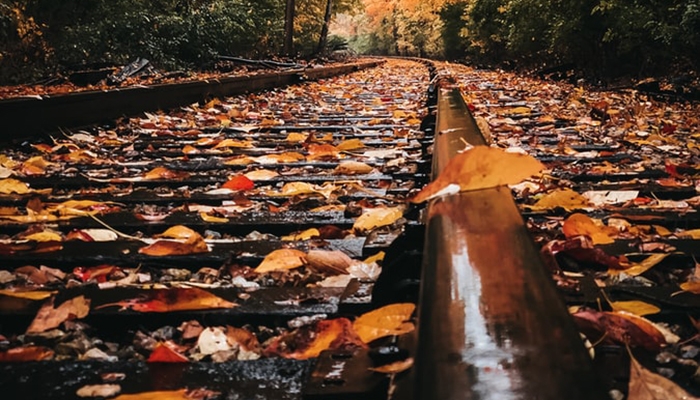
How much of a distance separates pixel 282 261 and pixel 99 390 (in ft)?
2.24

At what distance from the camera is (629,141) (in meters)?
3.76

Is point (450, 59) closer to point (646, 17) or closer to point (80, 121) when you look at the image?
point (646, 17)

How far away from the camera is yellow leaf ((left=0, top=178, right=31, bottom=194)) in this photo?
102 inches

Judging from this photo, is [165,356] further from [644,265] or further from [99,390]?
[644,265]

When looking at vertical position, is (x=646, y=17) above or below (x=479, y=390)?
above

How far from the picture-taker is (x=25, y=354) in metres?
1.12

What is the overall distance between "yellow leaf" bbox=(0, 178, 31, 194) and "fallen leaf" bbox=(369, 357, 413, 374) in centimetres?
229

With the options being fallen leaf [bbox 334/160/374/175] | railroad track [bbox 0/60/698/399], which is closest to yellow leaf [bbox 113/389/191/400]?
railroad track [bbox 0/60/698/399]

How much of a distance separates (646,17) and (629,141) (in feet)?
16.2

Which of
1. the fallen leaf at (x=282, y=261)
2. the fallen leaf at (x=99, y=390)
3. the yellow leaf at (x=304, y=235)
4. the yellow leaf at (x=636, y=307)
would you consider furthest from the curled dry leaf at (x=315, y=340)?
the yellow leaf at (x=304, y=235)

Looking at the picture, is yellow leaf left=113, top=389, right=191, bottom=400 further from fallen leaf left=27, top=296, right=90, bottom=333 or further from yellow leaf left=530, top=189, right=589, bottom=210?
yellow leaf left=530, top=189, right=589, bottom=210

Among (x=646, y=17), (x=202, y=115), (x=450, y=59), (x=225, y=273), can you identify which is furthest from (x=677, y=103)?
(x=450, y=59)

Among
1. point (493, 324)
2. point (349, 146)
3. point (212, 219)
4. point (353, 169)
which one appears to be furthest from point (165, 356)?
point (349, 146)

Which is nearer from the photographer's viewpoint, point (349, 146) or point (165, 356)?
point (165, 356)
